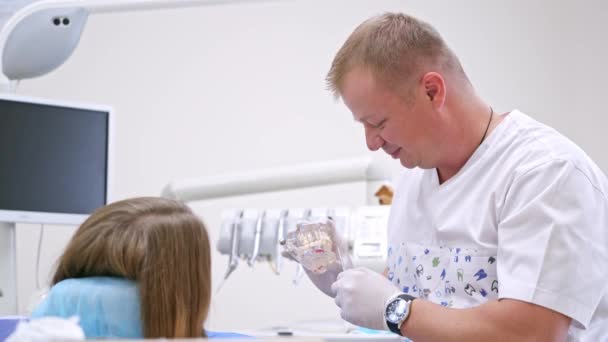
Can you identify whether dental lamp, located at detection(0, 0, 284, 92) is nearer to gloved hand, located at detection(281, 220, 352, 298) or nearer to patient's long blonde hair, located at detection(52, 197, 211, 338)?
gloved hand, located at detection(281, 220, 352, 298)

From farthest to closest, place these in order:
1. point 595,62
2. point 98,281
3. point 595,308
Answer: point 595,62
point 595,308
point 98,281

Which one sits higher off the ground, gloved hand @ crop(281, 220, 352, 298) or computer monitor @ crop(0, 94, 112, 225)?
computer monitor @ crop(0, 94, 112, 225)

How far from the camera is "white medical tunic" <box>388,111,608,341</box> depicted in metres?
1.42

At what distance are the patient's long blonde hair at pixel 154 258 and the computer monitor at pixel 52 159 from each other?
1.28 metres

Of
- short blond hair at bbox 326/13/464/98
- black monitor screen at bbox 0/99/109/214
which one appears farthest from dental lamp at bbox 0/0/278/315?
short blond hair at bbox 326/13/464/98

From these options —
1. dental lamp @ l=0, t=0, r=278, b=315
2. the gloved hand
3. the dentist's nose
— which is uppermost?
dental lamp @ l=0, t=0, r=278, b=315

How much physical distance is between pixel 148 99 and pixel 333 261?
89.1 inches

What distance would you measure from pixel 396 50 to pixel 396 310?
19.1 inches

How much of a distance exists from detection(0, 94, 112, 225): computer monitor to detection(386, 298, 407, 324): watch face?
1.25 metres

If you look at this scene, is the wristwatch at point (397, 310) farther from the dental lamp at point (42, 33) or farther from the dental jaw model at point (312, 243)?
the dental lamp at point (42, 33)

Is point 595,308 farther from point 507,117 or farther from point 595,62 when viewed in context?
point 595,62

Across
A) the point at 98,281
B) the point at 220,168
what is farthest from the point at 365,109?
the point at 220,168

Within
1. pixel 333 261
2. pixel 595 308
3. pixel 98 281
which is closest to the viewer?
pixel 98 281

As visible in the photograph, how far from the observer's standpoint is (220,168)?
3801 millimetres
